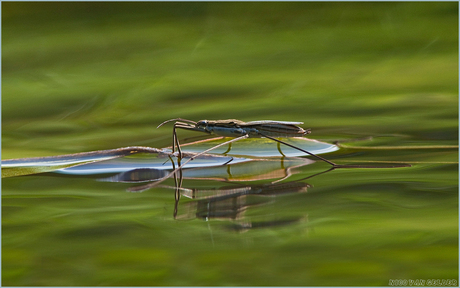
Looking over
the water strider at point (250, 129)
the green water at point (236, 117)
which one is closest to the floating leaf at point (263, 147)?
the water strider at point (250, 129)

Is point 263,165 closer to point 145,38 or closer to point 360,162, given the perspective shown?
point 360,162

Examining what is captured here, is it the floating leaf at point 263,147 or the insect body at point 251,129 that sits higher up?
the insect body at point 251,129

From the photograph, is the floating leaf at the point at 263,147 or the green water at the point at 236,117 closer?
the green water at the point at 236,117

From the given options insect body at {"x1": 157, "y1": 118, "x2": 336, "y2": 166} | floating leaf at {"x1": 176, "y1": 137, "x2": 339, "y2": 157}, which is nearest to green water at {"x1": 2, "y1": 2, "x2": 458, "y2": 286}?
floating leaf at {"x1": 176, "y1": 137, "x2": 339, "y2": 157}

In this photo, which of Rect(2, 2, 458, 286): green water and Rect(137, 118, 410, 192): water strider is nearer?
Rect(2, 2, 458, 286): green water

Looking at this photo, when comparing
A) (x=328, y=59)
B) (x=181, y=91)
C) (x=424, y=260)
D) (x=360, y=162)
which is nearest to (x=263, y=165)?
(x=360, y=162)

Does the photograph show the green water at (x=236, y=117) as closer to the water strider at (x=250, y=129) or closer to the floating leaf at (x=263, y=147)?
the floating leaf at (x=263, y=147)

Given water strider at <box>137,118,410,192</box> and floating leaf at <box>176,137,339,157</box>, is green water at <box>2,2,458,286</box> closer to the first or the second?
floating leaf at <box>176,137,339,157</box>

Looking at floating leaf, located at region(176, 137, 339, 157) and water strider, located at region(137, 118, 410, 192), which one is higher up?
water strider, located at region(137, 118, 410, 192)

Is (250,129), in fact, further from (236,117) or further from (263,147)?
(236,117)
